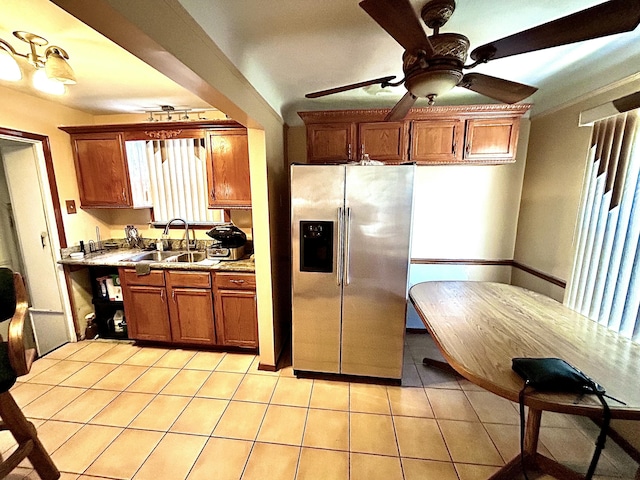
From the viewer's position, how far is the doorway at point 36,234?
99.9 inches

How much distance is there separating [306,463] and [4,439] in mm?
2000

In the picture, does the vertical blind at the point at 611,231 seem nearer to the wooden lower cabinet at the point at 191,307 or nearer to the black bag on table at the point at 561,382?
the black bag on table at the point at 561,382

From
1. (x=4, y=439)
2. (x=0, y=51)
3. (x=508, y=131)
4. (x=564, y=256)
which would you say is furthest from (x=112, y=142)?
(x=564, y=256)

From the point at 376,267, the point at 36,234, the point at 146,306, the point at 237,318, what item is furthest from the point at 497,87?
the point at 36,234

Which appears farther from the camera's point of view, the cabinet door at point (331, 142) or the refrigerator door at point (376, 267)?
the cabinet door at point (331, 142)

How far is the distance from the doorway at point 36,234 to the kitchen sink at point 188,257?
1077 millimetres

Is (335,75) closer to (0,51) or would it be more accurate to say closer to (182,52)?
(182,52)

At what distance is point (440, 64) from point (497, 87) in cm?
45

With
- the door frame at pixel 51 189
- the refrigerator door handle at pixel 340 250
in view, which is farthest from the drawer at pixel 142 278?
the refrigerator door handle at pixel 340 250

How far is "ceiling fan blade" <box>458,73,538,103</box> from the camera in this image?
52.5 inches

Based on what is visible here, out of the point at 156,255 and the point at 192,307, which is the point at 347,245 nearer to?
the point at 192,307

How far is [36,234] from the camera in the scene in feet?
8.71

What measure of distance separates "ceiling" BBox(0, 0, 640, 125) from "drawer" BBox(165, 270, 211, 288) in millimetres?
1618

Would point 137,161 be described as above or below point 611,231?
above
